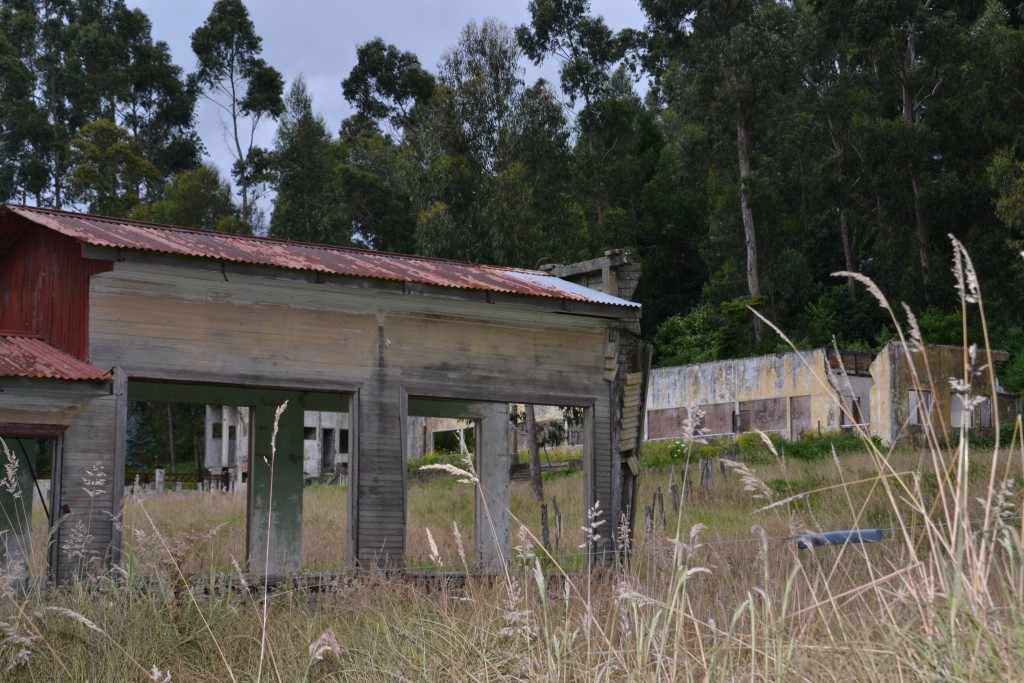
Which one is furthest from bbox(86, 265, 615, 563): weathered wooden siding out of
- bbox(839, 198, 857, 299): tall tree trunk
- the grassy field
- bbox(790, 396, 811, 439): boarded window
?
bbox(839, 198, 857, 299): tall tree trunk

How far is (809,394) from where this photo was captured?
34.5 metres

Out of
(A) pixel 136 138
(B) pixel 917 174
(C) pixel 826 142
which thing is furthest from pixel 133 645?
(A) pixel 136 138

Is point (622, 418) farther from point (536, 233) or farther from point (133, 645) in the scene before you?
point (536, 233)

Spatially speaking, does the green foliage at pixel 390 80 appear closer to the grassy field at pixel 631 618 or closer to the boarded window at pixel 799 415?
the boarded window at pixel 799 415

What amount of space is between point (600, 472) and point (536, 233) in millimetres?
19150

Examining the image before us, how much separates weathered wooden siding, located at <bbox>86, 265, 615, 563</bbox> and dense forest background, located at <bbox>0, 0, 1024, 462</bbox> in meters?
18.6

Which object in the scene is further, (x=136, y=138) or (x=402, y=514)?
(x=136, y=138)

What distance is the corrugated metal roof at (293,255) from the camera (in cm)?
1207

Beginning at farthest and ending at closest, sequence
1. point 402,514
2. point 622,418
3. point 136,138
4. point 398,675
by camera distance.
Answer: point 136,138
point 622,418
point 402,514
point 398,675

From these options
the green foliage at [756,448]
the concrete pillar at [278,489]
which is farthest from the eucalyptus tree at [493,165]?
the concrete pillar at [278,489]

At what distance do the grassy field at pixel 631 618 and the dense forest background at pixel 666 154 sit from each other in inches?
972

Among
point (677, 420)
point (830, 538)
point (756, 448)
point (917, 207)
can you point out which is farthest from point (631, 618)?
point (917, 207)

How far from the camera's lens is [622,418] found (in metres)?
15.5

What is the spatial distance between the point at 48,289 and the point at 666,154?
4188 cm
